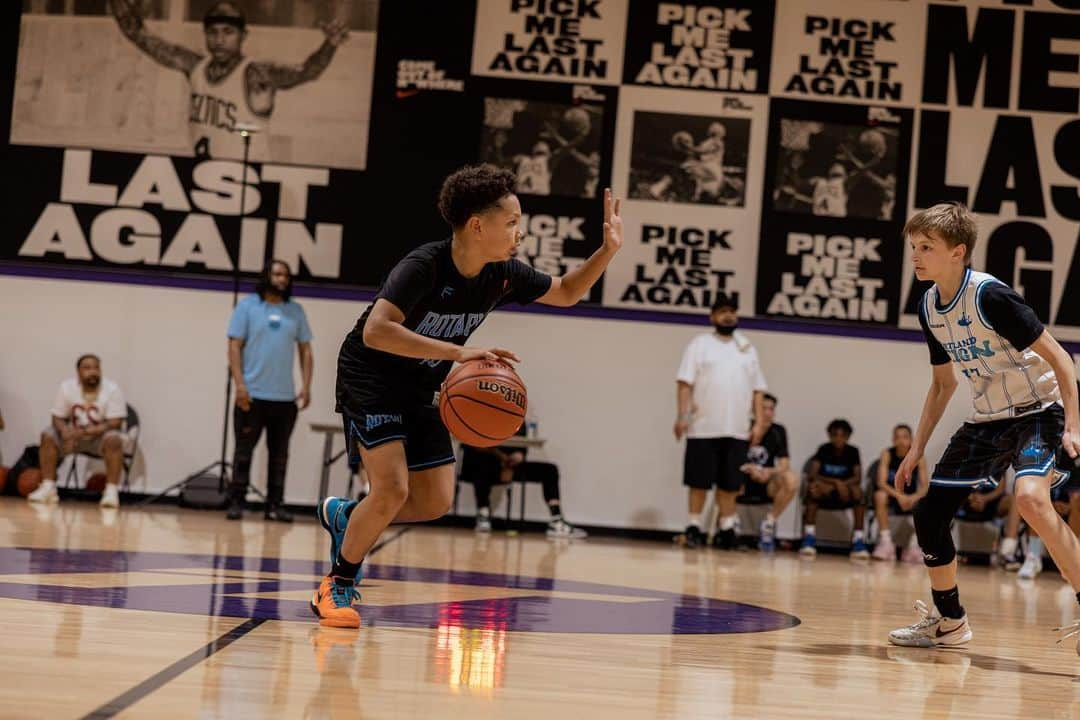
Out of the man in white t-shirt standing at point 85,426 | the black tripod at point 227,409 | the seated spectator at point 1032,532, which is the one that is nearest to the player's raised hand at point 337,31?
the black tripod at point 227,409

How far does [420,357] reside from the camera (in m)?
4.21

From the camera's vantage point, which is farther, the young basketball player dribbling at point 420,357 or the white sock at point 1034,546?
the white sock at point 1034,546

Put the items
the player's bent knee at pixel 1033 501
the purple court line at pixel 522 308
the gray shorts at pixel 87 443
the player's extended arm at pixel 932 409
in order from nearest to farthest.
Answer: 1. the player's bent knee at pixel 1033 501
2. the player's extended arm at pixel 932 409
3. the gray shorts at pixel 87 443
4. the purple court line at pixel 522 308

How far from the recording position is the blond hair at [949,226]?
15.2 feet

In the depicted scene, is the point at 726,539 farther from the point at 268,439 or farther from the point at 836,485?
the point at 268,439

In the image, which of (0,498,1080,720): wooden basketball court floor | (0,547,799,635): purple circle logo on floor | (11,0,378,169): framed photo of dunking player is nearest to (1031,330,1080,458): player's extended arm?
(0,498,1080,720): wooden basketball court floor

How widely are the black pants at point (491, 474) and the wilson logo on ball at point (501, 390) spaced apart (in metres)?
6.67

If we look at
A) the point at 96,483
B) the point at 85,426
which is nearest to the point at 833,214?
the point at 85,426

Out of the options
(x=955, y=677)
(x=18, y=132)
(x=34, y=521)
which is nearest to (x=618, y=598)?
(x=955, y=677)

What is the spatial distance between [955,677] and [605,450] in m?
7.74

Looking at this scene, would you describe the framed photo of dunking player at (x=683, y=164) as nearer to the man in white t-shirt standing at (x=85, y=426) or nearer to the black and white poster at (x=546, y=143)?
the black and white poster at (x=546, y=143)

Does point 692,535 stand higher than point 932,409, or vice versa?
point 932,409

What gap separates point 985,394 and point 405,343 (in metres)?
2.15

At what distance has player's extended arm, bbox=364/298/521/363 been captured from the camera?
411cm
